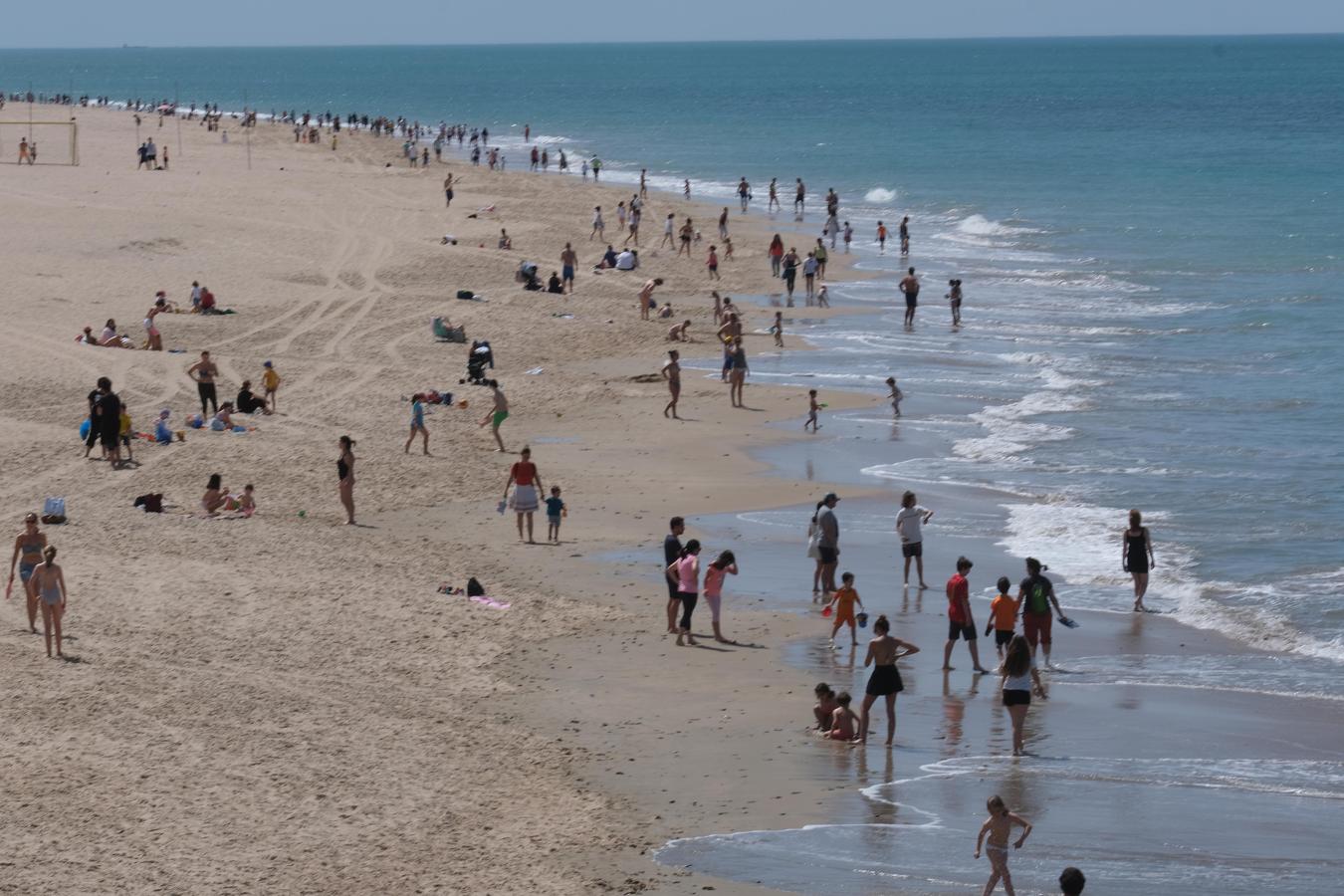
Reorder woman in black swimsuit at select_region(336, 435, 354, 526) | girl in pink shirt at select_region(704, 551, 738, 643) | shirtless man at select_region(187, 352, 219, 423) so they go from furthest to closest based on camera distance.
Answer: shirtless man at select_region(187, 352, 219, 423)
woman in black swimsuit at select_region(336, 435, 354, 526)
girl in pink shirt at select_region(704, 551, 738, 643)

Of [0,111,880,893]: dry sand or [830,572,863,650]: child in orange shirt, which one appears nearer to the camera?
[0,111,880,893]: dry sand

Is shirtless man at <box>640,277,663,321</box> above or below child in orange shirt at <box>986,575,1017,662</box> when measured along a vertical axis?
above

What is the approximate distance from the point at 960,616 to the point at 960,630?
0.40 m

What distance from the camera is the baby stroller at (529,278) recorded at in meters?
38.8

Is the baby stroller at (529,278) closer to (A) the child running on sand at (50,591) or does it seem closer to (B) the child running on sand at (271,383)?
(B) the child running on sand at (271,383)

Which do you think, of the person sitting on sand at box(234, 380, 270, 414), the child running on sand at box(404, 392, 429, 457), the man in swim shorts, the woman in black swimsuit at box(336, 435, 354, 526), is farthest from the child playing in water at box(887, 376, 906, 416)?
the man in swim shorts

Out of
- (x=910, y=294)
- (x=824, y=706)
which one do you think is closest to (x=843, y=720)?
(x=824, y=706)

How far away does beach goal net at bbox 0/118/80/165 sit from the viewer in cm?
6550

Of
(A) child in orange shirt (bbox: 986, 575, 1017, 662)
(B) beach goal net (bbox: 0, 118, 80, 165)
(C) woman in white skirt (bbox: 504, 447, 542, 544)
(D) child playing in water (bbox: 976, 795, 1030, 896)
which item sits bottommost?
(D) child playing in water (bbox: 976, 795, 1030, 896)

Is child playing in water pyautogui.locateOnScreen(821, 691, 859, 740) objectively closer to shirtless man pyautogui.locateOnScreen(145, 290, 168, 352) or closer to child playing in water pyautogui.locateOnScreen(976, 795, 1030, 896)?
child playing in water pyautogui.locateOnScreen(976, 795, 1030, 896)

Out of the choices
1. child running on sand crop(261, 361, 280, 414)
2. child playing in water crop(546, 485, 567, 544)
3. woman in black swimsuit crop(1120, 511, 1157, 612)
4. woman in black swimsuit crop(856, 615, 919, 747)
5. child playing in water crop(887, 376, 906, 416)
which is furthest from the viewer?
child playing in water crop(887, 376, 906, 416)

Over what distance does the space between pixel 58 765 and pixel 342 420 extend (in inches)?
525

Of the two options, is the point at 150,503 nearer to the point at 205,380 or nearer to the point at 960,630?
the point at 205,380

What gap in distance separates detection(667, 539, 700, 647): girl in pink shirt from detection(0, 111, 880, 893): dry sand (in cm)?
42
